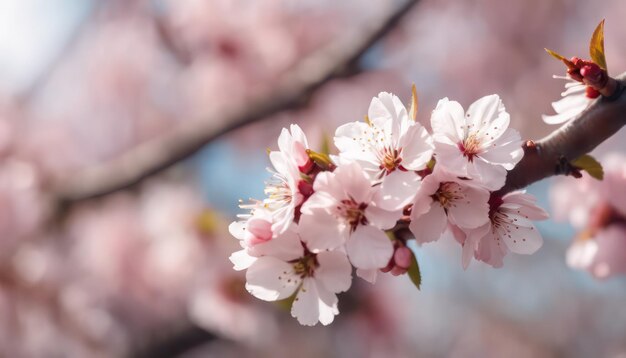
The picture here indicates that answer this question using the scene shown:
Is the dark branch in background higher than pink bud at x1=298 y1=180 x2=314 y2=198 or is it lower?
higher

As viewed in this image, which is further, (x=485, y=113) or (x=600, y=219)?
(x=600, y=219)

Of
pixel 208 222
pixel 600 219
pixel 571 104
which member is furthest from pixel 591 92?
pixel 208 222

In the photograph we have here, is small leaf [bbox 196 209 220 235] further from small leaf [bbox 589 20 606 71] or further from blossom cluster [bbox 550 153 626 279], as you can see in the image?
small leaf [bbox 589 20 606 71]

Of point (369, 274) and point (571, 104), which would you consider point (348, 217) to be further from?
point (571, 104)

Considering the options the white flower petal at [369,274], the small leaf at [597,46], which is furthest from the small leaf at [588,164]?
the white flower petal at [369,274]

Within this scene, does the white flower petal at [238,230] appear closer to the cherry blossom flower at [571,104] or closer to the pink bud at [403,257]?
the pink bud at [403,257]

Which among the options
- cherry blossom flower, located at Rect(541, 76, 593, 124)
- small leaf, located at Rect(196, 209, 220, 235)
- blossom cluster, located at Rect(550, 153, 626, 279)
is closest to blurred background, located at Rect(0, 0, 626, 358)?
small leaf, located at Rect(196, 209, 220, 235)

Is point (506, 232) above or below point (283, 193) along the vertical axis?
below
